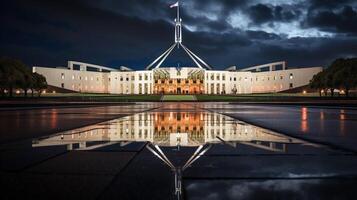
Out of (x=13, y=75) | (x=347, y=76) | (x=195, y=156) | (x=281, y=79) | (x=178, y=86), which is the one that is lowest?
(x=195, y=156)

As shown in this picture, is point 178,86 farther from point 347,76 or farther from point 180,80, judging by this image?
point 347,76

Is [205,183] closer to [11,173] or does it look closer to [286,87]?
[11,173]

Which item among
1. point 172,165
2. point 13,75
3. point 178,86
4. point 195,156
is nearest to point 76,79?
point 178,86

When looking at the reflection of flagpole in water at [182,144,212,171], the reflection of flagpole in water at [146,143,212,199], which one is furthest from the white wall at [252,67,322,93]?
the reflection of flagpole in water at [146,143,212,199]

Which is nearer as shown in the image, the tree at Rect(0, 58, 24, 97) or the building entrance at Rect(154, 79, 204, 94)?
the tree at Rect(0, 58, 24, 97)

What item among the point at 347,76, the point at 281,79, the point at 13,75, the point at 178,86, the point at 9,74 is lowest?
the point at 347,76

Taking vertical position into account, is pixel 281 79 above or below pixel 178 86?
above

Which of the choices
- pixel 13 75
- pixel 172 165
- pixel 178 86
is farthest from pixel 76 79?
pixel 172 165

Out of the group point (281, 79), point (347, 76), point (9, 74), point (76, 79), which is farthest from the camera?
point (281, 79)

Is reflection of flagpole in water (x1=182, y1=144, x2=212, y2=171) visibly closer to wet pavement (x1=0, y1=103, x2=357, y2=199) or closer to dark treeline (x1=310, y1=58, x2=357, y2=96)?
wet pavement (x1=0, y1=103, x2=357, y2=199)

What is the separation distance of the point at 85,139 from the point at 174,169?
11.7ft

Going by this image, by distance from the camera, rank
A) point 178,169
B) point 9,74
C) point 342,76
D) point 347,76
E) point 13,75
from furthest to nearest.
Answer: point 342,76
point 347,76
point 13,75
point 9,74
point 178,169

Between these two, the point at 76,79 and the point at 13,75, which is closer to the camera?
the point at 13,75

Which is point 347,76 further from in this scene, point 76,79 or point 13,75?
point 76,79
